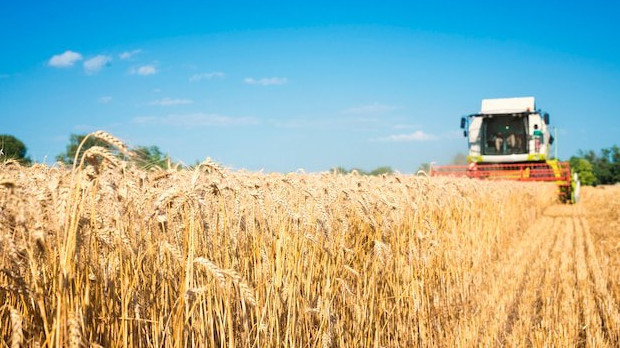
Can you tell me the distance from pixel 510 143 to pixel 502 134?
0.52 meters

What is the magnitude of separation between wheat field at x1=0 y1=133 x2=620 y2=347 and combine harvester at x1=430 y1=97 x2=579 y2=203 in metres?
13.7

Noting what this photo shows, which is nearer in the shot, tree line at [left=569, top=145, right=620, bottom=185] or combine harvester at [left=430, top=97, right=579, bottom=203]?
combine harvester at [left=430, top=97, right=579, bottom=203]

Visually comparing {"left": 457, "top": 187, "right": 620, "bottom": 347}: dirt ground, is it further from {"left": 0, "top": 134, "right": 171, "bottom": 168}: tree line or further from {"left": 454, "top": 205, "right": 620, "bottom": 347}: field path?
{"left": 0, "top": 134, "right": 171, "bottom": 168}: tree line

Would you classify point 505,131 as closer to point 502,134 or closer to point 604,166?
point 502,134

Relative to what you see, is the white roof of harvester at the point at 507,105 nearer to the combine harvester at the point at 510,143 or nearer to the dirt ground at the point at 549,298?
the combine harvester at the point at 510,143

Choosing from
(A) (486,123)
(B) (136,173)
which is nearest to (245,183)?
(B) (136,173)

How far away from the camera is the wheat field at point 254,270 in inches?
68.6

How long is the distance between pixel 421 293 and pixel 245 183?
6.13 feet

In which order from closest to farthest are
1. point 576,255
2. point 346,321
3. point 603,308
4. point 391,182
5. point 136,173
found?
point 136,173 → point 346,321 → point 603,308 → point 391,182 → point 576,255

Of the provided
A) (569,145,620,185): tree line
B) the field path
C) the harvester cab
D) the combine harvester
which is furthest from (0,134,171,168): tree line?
(569,145,620,185): tree line

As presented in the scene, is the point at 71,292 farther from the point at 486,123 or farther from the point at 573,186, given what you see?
the point at 573,186

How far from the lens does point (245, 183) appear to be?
3469 millimetres

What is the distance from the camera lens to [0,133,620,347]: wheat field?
174 cm

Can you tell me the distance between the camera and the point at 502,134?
68.7 feet
